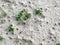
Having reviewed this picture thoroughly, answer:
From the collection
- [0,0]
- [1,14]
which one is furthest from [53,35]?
[0,0]

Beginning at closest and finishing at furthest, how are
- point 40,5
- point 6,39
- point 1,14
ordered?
point 6,39, point 1,14, point 40,5

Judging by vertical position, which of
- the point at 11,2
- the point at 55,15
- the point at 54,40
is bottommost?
the point at 54,40

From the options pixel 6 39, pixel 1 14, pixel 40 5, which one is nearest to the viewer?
pixel 6 39

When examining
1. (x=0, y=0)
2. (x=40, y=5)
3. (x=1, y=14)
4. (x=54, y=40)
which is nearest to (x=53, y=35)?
(x=54, y=40)

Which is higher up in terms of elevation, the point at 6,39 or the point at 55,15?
the point at 55,15

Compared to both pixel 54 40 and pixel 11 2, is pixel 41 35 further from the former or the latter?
pixel 11 2

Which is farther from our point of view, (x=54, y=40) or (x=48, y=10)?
(x=48, y=10)
